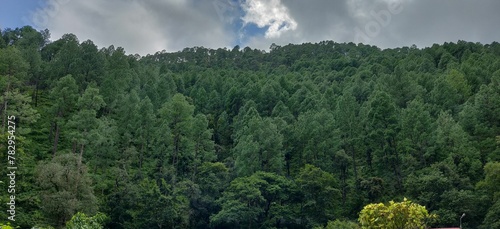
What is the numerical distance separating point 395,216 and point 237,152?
34782 millimetres

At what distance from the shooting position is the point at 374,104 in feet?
174

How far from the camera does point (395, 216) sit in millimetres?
19031

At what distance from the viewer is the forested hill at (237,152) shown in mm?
39094

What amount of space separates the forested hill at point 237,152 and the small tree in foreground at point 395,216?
69.5ft

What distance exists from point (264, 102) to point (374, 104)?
20.9 metres

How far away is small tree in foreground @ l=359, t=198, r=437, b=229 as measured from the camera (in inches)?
743

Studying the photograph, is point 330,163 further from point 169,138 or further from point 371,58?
point 371,58

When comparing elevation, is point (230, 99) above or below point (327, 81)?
below

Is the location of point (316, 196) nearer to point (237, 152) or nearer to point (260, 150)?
point (260, 150)

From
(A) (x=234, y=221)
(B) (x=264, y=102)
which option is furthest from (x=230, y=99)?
(A) (x=234, y=221)

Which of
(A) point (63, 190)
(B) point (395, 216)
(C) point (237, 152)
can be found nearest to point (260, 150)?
(C) point (237, 152)

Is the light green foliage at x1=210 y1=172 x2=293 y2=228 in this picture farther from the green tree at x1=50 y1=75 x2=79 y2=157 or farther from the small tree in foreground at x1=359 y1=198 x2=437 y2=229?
the small tree in foreground at x1=359 y1=198 x2=437 y2=229

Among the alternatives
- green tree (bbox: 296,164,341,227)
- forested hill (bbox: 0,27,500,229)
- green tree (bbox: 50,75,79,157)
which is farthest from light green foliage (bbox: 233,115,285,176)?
green tree (bbox: 50,75,79,157)

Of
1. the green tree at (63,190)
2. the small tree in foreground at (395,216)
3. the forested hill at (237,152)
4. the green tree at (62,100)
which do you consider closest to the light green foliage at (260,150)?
the forested hill at (237,152)
